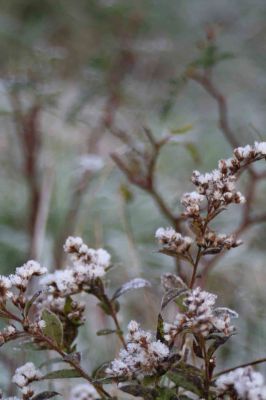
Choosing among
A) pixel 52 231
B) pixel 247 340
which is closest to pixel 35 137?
pixel 52 231

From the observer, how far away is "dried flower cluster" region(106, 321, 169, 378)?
0.32 metres

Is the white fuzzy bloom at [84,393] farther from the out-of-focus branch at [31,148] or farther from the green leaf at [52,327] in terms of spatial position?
the out-of-focus branch at [31,148]

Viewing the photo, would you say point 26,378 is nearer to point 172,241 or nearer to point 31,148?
point 172,241

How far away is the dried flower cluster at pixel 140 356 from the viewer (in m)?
0.32

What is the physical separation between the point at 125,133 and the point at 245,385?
0.52 meters

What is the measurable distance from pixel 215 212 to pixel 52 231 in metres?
0.75

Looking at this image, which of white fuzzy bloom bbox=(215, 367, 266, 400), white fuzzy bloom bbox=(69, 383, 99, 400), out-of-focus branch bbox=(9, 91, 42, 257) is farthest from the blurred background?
white fuzzy bloom bbox=(215, 367, 266, 400)

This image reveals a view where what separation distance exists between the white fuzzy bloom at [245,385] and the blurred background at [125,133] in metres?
0.35

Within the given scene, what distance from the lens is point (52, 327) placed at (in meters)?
0.35

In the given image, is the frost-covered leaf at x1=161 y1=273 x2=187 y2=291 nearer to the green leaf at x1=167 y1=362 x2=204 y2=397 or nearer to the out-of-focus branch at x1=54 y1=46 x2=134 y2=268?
the green leaf at x1=167 y1=362 x2=204 y2=397

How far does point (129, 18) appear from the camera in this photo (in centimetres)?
124

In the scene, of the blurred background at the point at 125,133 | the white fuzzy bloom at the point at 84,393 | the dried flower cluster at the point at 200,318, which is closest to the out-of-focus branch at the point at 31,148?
the blurred background at the point at 125,133

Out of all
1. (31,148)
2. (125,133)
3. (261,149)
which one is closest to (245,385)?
(261,149)

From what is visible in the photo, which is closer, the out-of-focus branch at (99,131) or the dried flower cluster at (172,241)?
the dried flower cluster at (172,241)
